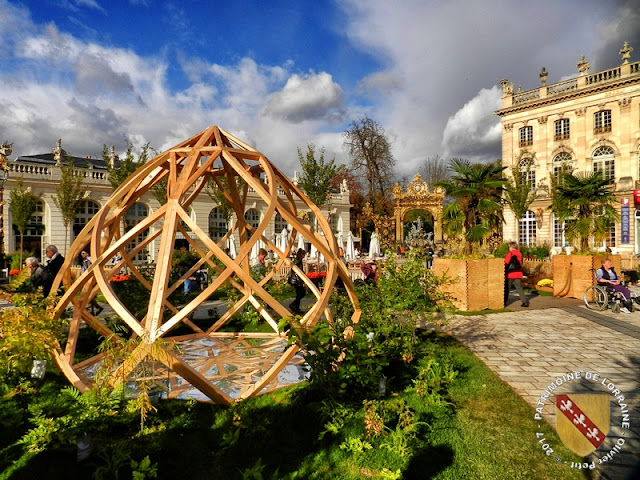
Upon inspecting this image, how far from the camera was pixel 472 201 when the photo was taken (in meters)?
13.2

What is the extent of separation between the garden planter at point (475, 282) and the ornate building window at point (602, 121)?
2997cm

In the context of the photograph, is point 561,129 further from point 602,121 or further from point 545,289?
point 545,289

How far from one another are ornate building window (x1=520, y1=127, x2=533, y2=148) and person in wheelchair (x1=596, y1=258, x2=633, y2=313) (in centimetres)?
2955

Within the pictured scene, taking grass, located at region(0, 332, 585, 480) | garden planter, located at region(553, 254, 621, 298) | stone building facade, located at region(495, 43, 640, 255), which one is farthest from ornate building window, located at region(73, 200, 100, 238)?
stone building facade, located at region(495, 43, 640, 255)

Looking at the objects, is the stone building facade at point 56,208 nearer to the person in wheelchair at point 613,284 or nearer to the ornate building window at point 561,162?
the person in wheelchair at point 613,284

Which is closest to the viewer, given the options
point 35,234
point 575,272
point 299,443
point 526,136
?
point 299,443

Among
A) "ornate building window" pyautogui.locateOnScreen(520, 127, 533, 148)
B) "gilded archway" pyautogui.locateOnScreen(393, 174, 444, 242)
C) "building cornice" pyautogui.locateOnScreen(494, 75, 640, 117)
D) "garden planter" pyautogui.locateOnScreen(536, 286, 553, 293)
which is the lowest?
"garden planter" pyautogui.locateOnScreen(536, 286, 553, 293)

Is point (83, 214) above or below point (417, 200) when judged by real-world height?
below

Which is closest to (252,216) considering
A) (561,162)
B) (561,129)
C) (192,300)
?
(192,300)

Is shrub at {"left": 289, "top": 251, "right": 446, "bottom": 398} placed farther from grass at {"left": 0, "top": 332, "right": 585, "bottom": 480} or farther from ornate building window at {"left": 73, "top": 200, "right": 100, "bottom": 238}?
ornate building window at {"left": 73, "top": 200, "right": 100, "bottom": 238}

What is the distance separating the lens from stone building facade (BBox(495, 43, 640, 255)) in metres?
29.3

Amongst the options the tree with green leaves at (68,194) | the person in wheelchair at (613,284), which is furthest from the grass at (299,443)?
the tree with green leaves at (68,194)

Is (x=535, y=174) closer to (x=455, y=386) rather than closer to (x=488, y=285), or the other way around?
(x=488, y=285)

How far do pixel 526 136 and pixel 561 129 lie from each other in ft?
9.39
